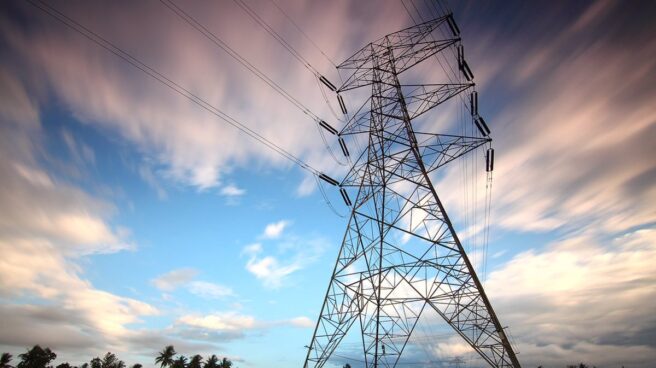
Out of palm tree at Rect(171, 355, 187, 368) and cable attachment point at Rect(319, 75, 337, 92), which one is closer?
cable attachment point at Rect(319, 75, 337, 92)

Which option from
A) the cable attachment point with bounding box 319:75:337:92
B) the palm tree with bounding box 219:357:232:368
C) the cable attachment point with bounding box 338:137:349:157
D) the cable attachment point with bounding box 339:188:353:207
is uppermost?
the cable attachment point with bounding box 319:75:337:92

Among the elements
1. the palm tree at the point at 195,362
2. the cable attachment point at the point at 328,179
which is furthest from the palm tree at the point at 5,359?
the cable attachment point at the point at 328,179

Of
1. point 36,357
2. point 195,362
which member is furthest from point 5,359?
point 195,362

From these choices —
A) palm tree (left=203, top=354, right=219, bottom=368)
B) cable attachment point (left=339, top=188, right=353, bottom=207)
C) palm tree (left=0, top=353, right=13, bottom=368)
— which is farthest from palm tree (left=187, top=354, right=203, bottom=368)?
cable attachment point (left=339, top=188, right=353, bottom=207)

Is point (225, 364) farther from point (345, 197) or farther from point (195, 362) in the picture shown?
point (345, 197)

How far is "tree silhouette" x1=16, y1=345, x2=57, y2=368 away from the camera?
5617 centimetres

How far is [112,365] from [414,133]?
256 feet

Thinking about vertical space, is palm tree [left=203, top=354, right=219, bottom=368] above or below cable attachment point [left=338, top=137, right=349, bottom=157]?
below

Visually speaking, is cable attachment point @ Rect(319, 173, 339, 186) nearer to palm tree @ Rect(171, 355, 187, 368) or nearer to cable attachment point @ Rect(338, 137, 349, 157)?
cable attachment point @ Rect(338, 137, 349, 157)

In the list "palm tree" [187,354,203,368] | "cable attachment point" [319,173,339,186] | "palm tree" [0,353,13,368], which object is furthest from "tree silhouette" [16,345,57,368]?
"cable attachment point" [319,173,339,186]

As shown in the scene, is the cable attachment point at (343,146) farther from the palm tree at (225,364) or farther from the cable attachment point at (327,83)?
the palm tree at (225,364)

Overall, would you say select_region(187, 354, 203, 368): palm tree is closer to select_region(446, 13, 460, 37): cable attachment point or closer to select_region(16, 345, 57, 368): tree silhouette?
select_region(16, 345, 57, 368): tree silhouette

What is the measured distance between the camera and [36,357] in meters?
58.0

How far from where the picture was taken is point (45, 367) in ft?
190
